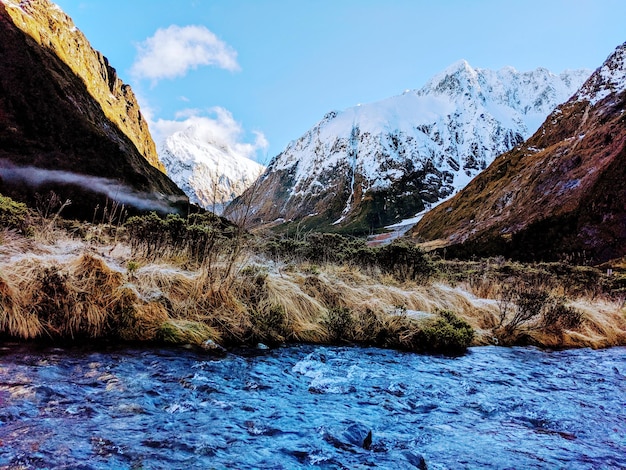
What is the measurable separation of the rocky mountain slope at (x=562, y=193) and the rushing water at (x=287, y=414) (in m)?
24.5

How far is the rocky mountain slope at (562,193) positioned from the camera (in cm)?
4738

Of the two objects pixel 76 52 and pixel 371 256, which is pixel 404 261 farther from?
pixel 76 52

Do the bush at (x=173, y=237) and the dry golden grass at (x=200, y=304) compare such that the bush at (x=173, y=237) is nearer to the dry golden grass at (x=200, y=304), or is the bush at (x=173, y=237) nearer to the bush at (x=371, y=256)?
the dry golden grass at (x=200, y=304)

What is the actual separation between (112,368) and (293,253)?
Answer: 8.73 meters

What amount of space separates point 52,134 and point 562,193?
6727 cm

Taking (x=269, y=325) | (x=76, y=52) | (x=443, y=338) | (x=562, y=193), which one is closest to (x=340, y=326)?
(x=269, y=325)

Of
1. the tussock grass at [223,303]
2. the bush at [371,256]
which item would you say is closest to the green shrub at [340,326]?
the tussock grass at [223,303]

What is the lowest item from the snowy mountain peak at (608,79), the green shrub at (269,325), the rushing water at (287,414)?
the rushing water at (287,414)

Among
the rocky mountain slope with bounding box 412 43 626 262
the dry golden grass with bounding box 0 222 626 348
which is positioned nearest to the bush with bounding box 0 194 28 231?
the dry golden grass with bounding box 0 222 626 348

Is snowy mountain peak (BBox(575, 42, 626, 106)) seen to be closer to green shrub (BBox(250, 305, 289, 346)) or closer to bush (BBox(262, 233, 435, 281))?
bush (BBox(262, 233, 435, 281))

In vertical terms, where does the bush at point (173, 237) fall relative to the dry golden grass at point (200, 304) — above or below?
above

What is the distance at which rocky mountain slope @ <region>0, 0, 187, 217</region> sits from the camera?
111 feet

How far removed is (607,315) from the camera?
11.4 m

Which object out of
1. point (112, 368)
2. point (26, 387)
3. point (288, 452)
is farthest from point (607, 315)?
point (26, 387)
